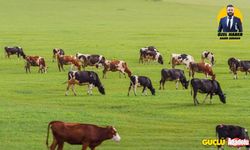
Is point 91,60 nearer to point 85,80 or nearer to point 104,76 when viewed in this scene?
point 104,76

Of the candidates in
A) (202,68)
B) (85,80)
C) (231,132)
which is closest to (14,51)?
(202,68)

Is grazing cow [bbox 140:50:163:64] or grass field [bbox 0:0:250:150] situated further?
grazing cow [bbox 140:50:163:64]

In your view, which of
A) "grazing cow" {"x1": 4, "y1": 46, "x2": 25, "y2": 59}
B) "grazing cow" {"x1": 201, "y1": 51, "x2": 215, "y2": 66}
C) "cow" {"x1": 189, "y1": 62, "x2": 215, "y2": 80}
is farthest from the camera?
"grazing cow" {"x1": 4, "y1": 46, "x2": 25, "y2": 59}

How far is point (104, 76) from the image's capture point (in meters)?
38.9

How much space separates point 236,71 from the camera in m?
38.4

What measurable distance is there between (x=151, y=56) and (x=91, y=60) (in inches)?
224

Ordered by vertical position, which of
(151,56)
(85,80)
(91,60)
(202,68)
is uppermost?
(151,56)

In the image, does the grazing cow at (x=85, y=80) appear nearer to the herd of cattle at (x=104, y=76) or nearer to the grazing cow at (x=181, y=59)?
the herd of cattle at (x=104, y=76)

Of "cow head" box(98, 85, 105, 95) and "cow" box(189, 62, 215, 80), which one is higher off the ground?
"cow" box(189, 62, 215, 80)

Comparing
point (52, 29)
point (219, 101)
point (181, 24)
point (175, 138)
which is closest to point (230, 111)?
point (219, 101)

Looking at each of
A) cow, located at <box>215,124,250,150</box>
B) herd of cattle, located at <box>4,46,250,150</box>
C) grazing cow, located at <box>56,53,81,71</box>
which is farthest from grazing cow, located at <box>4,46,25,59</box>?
cow, located at <box>215,124,250,150</box>

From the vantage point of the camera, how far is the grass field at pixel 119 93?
74.1ft

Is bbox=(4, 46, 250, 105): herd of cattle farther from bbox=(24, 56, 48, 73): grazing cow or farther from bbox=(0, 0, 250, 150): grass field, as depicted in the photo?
bbox=(0, 0, 250, 150): grass field

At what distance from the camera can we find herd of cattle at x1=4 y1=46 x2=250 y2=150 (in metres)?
17.9
